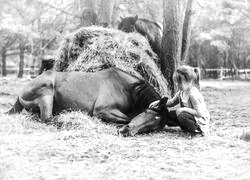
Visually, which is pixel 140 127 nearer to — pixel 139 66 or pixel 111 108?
pixel 111 108

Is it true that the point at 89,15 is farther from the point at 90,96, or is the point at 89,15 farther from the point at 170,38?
the point at 90,96

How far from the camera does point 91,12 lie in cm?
970

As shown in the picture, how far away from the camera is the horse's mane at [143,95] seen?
18.0ft

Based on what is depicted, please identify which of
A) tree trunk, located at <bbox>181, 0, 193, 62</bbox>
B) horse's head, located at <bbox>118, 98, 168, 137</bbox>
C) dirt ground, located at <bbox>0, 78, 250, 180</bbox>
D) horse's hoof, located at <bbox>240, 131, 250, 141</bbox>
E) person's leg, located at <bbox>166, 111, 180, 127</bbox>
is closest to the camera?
dirt ground, located at <bbox>0, 78, 250, 180</bbox>

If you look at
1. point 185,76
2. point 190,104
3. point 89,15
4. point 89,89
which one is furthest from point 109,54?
point 89,15

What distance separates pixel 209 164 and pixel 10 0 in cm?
1852

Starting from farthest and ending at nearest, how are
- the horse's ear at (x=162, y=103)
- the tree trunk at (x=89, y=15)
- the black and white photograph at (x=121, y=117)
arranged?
the tree trunk at (x=89, y=15)
the horse's ear at (x=162, y=103)
the black and white photograph at (x=121, y=117)

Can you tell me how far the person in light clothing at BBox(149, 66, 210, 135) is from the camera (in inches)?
180

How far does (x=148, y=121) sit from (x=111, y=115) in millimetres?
667

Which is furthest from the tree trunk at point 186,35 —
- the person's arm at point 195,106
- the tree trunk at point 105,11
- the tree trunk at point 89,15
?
the person's arm at point 195,106

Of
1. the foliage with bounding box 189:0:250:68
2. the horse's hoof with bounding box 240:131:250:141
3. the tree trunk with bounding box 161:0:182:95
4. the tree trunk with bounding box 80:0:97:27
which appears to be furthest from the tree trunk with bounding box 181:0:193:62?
the foliage with bounding box 189:0:250:68

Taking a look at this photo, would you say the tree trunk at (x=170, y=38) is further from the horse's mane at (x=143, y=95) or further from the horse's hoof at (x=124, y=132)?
the horse's hoof at (x=124, y=132)

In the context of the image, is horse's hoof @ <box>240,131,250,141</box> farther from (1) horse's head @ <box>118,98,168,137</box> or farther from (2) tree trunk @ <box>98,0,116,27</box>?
(2) tree trunk @ <box>98,0,116,27</box>

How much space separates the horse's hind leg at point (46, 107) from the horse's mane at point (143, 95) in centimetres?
125
